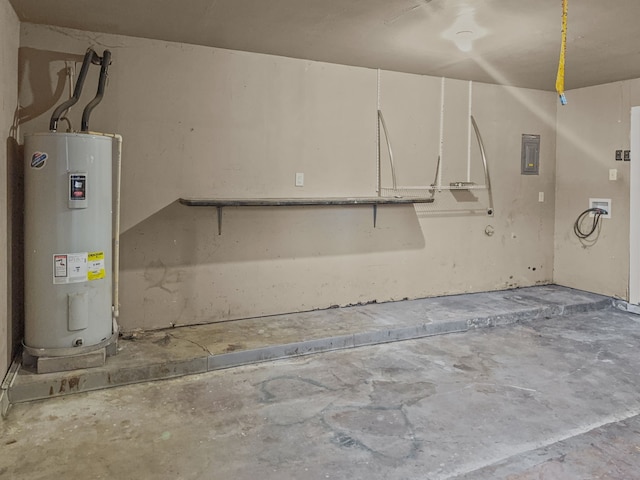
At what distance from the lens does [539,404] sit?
3062 millimetres

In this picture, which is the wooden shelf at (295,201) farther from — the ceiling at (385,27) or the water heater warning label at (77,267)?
the ceiling at (385,27)

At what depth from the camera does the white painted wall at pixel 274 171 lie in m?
3.99

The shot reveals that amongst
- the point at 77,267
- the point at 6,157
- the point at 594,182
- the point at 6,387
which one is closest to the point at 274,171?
the point at 77,267

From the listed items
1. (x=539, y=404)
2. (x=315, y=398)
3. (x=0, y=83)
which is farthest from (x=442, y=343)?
(x=0, y=83)

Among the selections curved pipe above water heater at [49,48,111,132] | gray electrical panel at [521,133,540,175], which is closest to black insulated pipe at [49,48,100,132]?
curved pipe above water heater at [49,48,111,132]

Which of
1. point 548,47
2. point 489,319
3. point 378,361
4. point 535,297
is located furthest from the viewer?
point 535,297

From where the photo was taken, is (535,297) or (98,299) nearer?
(98,299)

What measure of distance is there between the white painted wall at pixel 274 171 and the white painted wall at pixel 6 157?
32 cm

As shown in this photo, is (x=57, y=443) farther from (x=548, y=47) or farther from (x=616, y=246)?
(x=616, y=246)

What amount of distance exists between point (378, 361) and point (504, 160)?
3.28 meters

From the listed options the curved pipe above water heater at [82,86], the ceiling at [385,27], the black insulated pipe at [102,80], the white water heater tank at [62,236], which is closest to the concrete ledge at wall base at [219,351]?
the white water heater tank at [62,236]

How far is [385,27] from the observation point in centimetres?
363

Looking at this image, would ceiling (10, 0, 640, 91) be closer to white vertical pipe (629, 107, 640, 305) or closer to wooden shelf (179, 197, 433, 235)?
white vertical pipe (629, 107, 640, 305)

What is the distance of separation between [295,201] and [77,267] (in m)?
1.88
